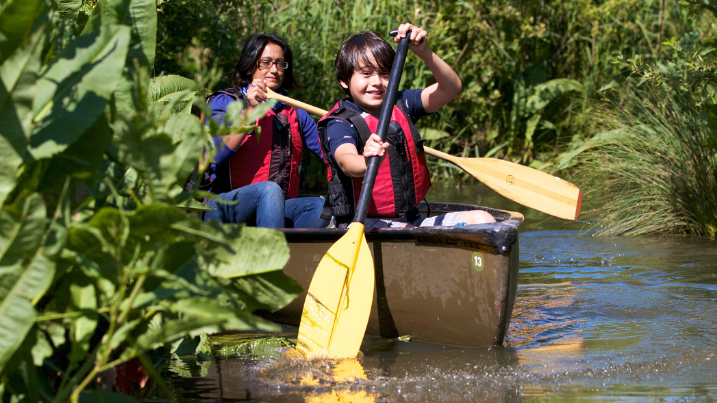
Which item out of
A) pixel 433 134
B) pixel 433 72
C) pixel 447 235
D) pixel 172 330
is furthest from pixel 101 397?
pixel 433 134

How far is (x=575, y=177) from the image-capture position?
5.82 m

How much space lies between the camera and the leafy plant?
1359mm

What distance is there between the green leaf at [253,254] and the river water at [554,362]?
71 centimetres

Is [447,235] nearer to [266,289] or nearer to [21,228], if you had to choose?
[266,289]

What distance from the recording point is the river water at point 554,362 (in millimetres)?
2188

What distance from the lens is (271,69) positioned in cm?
388

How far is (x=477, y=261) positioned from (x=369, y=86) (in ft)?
3.34

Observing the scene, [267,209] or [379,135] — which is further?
[267,209]

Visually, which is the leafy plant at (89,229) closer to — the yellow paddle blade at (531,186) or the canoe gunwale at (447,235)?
the canoe gunwale at (447,235)

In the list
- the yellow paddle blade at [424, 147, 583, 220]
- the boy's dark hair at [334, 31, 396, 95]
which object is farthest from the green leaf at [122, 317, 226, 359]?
the yellow paddle blade at [424, 147, 583, 220]

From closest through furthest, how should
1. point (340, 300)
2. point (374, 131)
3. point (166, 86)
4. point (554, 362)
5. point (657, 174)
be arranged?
point (166, 86) < point (554, 362) < point (340, 300) < point (374, 131) < point (657, 174)

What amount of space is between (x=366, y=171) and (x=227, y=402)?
1.02 m

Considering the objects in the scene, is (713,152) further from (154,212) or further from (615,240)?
(154,212)

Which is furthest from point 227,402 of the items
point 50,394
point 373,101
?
point 373,101
